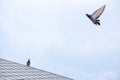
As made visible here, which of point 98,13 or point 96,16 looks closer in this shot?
point 96,16

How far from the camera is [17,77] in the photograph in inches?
2154

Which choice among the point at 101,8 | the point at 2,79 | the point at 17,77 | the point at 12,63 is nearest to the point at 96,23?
the point at 101,8

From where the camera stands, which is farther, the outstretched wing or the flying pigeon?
the outstretched wing

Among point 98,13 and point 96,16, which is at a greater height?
point 98,13

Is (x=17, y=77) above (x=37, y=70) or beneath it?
beneath

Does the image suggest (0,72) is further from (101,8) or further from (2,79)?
(101,8)

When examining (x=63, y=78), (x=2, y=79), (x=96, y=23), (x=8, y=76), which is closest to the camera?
(x=96, y=23)

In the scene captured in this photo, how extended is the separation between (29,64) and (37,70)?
5196 mm

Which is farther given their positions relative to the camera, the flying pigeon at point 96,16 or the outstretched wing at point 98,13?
the outstretched wing at point 98,13

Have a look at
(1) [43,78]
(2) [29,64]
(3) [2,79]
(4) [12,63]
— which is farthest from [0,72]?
(2) [29,64]

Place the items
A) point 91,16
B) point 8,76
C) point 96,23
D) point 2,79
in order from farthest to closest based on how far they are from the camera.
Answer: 1. point 8,76
2. point 2,79
3. point 91,16
4. point 96,23

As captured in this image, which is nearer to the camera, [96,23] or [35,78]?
[96,23]

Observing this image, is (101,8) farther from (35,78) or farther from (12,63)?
(12,63)

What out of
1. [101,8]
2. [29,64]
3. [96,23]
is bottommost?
[96,23]
